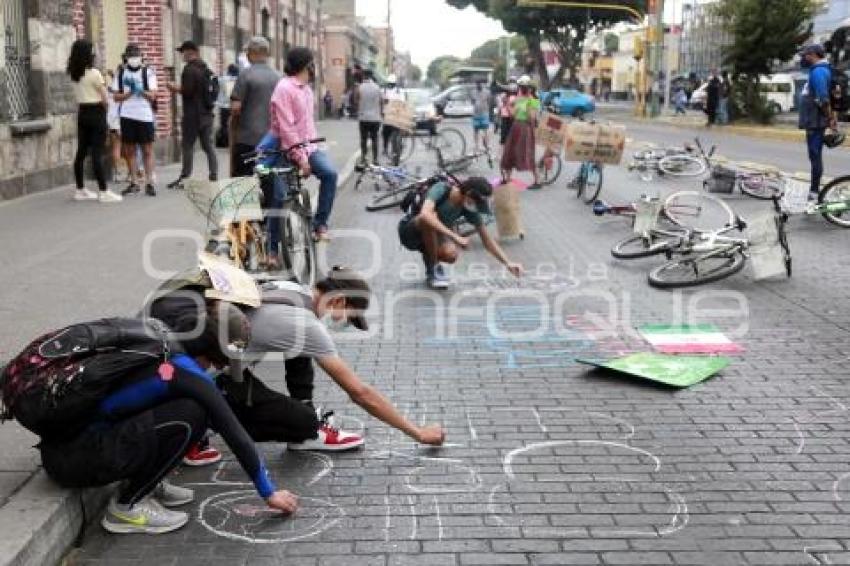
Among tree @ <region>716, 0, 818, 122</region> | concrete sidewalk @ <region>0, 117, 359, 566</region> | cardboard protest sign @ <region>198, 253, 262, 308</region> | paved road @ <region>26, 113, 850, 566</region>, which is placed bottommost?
paved road @ <region>26, 113, 850, 566</region>

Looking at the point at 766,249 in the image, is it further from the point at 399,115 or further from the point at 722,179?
the point at 399,115

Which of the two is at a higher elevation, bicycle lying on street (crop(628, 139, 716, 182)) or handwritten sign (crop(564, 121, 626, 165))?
handwritten sign (crop(564, 121, 626, 165))

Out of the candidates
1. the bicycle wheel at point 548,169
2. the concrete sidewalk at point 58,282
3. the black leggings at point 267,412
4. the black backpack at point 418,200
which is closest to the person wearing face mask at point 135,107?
the concrete sidewalk at point 58,282

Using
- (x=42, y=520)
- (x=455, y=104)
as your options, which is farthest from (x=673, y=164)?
(x=455, y=104)

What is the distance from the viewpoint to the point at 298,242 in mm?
8234

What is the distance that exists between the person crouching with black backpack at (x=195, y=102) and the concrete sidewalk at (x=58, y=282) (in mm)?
712

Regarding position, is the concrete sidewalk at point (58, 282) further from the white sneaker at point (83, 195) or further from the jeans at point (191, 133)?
the jeans at point (191, 133)

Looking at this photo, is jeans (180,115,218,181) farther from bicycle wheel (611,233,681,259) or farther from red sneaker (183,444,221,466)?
red sneaker (183,444,221,466)

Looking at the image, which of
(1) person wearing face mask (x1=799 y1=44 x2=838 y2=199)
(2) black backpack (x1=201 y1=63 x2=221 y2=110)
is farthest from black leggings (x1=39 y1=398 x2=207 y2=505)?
(1) person wearing face mask (x1=799 y1=44 x2=838 y2=199)

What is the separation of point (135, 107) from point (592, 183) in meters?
6.74

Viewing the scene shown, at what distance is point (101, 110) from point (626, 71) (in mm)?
92768

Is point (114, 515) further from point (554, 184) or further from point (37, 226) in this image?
point (554, 184)

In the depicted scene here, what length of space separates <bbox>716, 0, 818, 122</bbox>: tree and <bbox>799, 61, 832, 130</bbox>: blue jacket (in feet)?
66.7

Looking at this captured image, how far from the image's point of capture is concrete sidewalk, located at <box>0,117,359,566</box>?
11.7ft
